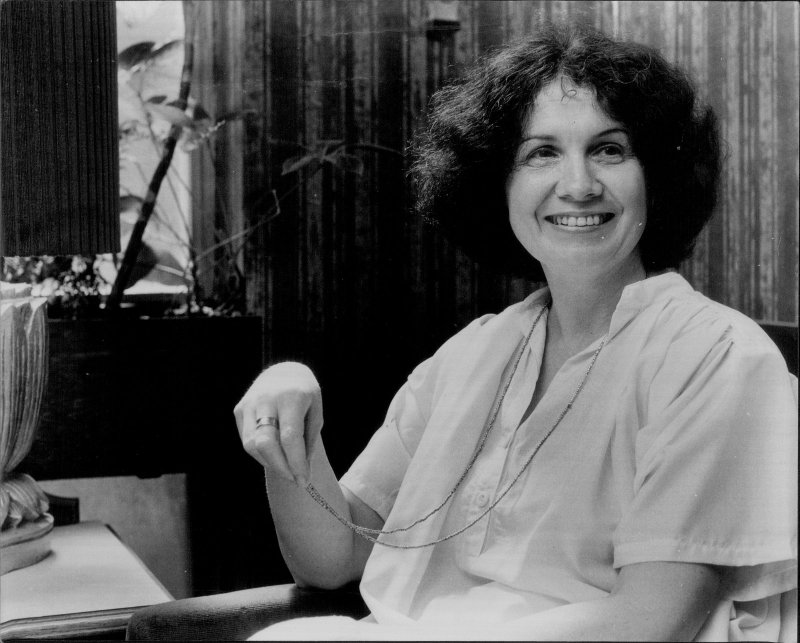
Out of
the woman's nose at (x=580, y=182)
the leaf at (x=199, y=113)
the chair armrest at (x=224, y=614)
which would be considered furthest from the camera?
the leaf at (x=199, y=113)

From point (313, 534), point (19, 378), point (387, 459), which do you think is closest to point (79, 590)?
point (19, 378)

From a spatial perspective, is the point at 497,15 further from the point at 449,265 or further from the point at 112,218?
the point at 112,218

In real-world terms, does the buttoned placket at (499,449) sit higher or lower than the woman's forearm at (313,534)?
higher

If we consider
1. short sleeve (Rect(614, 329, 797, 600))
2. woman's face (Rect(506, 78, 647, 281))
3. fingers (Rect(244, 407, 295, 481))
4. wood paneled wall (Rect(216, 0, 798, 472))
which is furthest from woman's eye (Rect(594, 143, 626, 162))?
fingers (Rect(244, 407, 295, 481))

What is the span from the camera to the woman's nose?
39.9 inches

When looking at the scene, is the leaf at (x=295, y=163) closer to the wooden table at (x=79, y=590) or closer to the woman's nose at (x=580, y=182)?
→ the woman's nose at (x=580, y=182)

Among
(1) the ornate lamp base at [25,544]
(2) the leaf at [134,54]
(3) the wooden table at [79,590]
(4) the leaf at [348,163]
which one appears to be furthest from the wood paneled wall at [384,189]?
(1) the ornate lamp base at [25,544]

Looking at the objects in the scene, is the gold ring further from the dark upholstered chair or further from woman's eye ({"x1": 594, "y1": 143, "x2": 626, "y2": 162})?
woman's eye ({"x1": 594, "y1": 143, "x2": 626, "y2": 162})

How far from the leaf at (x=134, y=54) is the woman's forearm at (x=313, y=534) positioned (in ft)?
2.12

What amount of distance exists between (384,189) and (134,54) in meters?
0.50

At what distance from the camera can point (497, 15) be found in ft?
3.67

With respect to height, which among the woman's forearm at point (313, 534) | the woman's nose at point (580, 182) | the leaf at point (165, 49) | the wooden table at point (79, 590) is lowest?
the wooden table at point (79, 590)

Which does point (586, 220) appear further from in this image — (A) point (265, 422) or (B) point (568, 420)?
(A) point (265, 422)

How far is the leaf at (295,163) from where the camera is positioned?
1209 millimetres
